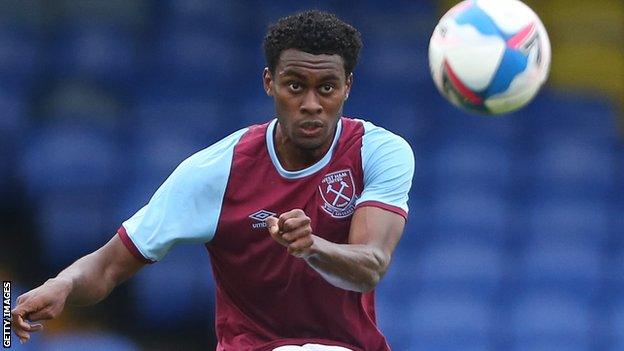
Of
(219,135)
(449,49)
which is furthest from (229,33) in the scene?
(449,49)

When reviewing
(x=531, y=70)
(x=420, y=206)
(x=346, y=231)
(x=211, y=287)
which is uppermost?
(x=531, y=70)

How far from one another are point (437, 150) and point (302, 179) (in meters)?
3.93

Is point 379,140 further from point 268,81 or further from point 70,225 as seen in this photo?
point 70,225

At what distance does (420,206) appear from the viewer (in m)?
8.25

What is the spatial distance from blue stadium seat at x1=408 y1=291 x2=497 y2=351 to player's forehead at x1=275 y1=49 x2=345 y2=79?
145 inches

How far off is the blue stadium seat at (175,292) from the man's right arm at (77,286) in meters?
3.06

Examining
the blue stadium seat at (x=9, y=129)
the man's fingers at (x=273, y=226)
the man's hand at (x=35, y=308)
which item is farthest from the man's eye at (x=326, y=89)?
the blue stadium seat at (x=9, y=129)

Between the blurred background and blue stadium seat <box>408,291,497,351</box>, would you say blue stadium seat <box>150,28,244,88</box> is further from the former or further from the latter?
blue stadium seat <box>408,291,497,351</box>

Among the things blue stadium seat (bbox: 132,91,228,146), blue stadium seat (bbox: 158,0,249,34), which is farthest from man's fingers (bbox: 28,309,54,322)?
blue stadium seat (bbox: 158,0,249,34)

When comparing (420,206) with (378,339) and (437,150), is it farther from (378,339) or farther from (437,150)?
(378,339)

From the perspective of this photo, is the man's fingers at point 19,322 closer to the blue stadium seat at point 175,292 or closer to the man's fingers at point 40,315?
the man's fingers at point 40,315

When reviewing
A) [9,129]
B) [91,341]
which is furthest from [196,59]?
[91,341]

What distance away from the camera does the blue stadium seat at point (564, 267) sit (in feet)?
27.1

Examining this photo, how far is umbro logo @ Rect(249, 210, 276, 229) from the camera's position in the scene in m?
4.52
